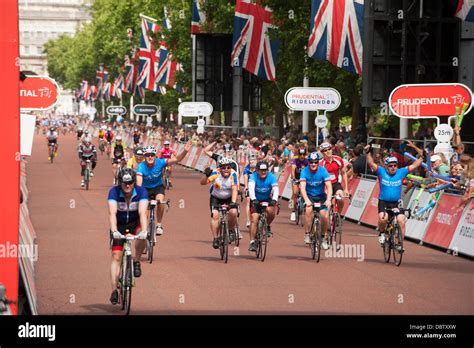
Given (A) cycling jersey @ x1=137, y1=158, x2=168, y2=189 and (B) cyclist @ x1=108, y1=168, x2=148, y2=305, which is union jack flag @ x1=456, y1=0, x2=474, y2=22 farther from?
(B) cyclist @ x1=108, y1=168, x2=148, y2=305

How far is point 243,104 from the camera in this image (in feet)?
183

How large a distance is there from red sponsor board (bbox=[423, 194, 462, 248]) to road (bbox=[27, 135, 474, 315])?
0.29 metres

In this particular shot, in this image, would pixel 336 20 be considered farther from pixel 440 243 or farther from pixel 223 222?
pixel 223 222

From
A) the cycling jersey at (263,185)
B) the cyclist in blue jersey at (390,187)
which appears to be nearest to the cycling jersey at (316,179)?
the cycling jersey at (263,185)

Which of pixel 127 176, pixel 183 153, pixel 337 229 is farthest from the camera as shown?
pixel 337 229

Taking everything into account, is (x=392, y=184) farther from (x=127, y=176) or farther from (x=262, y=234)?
(x=127, y=176)

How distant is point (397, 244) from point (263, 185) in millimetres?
2355

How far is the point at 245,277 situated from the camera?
705 inches

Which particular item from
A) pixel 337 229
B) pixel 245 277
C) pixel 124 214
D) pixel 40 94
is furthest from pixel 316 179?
pixel 124 214
